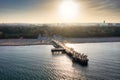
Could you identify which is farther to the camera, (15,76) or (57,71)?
(57,71)

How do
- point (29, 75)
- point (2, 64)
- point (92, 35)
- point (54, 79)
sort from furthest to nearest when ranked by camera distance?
point (92, 35)
point (2, 64)
point (29, 75)
point (54, 79)

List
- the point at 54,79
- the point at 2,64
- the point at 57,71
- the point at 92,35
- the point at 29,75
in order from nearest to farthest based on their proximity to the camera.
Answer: the point at 54,79, the point at 29,75, the point at 57,71, the point at 2,64, the point at 92,35

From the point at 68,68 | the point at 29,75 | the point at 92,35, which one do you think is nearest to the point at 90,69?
the point at 68,68

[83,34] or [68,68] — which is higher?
[83,34]

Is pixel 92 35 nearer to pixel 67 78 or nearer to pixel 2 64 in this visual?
pixel 2 64

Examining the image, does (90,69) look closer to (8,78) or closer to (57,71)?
(57,71)

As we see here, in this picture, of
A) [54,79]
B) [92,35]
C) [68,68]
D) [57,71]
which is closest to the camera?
[54,79]

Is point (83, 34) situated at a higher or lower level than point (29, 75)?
higher

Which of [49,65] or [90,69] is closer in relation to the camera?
[90,69]

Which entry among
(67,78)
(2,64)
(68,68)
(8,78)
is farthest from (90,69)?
(2,64)
